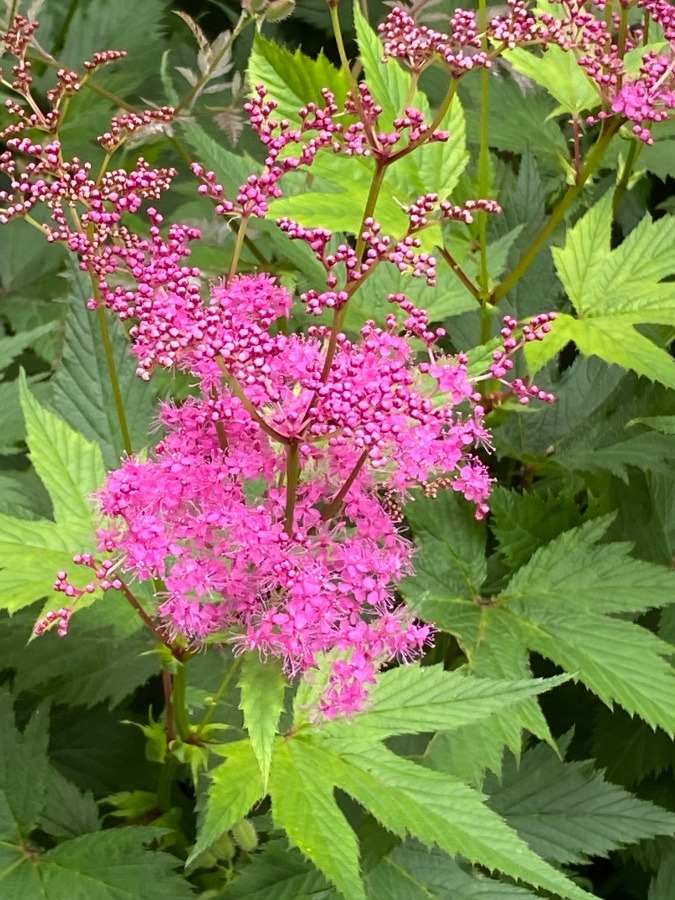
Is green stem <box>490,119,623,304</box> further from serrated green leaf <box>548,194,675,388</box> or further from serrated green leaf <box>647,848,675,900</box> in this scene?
serrated green leaf <box>647,848,675,900</box>

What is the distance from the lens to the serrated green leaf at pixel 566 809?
1.26 metres

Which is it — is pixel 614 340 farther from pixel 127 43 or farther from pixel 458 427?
pixel 127 43

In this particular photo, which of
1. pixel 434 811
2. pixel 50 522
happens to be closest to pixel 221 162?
pixel 50 522

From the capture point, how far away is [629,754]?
4.76 feet

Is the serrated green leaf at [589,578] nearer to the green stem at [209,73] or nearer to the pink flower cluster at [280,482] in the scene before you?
the pink flower cluster at [280,482]

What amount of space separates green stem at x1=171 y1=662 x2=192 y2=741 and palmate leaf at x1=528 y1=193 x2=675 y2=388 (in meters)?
0.56

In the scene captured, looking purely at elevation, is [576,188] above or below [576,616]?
above

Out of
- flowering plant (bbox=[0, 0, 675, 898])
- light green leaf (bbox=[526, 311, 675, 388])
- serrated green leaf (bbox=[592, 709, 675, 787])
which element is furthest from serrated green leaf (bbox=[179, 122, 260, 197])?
serrated green leaf (bbox=[592, 709, 675, 787])

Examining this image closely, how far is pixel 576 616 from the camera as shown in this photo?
1203 millimetres

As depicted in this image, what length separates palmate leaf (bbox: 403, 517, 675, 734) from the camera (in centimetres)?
113

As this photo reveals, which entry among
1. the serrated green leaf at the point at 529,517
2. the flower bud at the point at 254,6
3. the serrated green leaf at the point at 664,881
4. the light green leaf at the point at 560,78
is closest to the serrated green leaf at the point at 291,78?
the flower bud at the point at 254,6

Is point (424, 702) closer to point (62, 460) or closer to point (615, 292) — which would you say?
point (62, 460)

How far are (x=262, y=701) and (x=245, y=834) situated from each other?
0.36 meters

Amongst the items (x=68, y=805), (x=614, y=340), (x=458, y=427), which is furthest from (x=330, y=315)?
(x=68, y=805)
